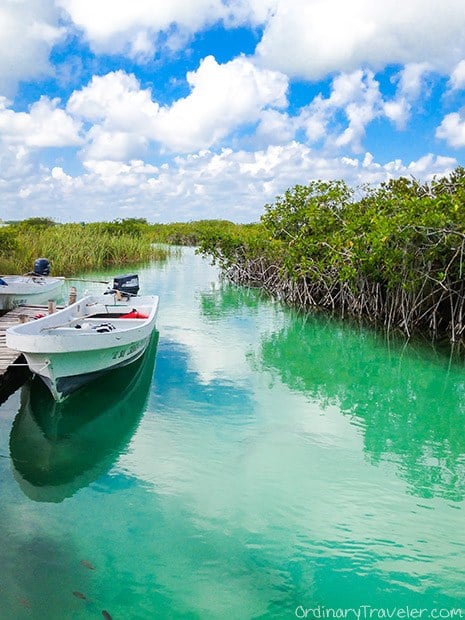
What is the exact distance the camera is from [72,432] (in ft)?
19.8

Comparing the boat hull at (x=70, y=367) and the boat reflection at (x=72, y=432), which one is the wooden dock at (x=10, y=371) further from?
the boat hull at (x=70, y=367)

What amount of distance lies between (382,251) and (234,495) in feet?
22.5

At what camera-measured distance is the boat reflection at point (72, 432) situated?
498 cm

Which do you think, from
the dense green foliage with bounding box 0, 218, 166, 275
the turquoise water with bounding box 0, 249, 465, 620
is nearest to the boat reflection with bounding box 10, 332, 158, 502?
the turquoise water with bounding box 0, 249, 465, 620

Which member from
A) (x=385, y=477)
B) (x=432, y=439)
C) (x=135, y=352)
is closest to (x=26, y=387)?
(x=135, y=352)

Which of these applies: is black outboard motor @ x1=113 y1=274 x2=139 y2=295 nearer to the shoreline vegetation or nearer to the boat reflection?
the boat reflection

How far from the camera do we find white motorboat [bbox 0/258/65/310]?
1118cm

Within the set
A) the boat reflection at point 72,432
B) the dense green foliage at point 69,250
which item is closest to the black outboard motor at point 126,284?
the boat reflection at point 72,432

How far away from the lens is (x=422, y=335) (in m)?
11.7

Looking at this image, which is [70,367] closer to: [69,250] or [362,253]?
[362,253]

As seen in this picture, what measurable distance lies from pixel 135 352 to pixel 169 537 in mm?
4080

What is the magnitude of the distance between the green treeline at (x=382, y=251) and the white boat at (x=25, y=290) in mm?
6220

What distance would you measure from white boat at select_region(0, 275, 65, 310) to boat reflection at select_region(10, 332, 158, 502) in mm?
4122

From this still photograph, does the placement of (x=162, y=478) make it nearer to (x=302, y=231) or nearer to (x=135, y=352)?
(x=135, y=352)
